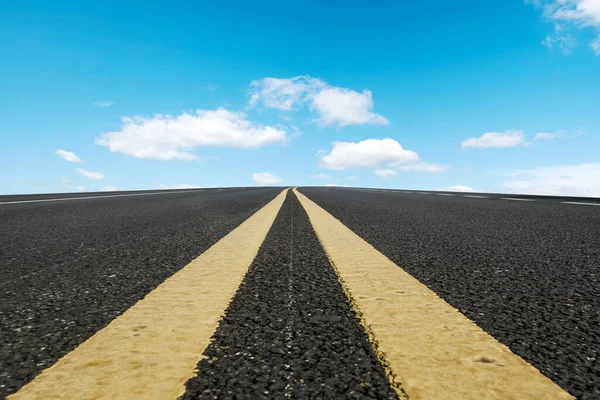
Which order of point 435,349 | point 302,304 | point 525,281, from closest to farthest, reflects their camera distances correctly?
point 435,349 → point 302,304 → point 525,281

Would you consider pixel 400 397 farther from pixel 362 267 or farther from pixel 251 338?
pixel 362 267

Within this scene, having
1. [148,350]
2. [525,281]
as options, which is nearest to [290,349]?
[148,350]

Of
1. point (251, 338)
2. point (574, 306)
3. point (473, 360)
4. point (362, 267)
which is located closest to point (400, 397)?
point (473, 360)

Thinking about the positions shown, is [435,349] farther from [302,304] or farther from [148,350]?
[148,350]

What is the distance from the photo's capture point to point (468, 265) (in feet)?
6.32

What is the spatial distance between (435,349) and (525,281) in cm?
93

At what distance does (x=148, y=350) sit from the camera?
0.93m

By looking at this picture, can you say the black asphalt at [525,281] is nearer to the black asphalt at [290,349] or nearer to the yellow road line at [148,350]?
the black asphalt at [290,349]

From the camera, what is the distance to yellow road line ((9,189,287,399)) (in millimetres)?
764

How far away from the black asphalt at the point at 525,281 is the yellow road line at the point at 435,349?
0.06m

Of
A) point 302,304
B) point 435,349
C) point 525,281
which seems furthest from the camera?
point 525,281

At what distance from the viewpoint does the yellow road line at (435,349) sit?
2.48 ft

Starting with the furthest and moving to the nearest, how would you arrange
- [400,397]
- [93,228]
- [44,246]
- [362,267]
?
[93,228]
[44,246]
[362,267]
[400,397]

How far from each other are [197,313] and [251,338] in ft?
0.88
